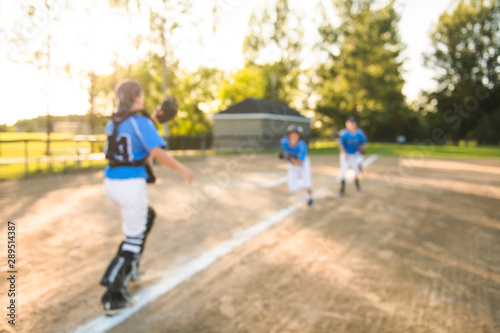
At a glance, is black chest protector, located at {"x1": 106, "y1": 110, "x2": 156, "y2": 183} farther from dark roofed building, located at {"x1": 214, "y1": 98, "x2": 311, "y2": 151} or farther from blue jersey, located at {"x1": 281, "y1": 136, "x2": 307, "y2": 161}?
dark roofed building, located at {"x1": 214, "y1": 98, "x2": 311, "y2": 151}

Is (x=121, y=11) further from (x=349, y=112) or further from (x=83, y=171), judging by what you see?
(x=349, y=112)

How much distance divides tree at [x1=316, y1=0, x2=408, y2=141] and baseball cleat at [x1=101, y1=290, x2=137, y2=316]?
46237 millimetres

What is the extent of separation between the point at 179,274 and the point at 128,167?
1520 mm

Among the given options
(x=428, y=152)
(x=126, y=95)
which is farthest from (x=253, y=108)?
(x=126, y=95)

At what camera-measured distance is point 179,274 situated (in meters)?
4.32

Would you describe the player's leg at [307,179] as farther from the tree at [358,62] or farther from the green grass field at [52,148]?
the tree at [358,62]

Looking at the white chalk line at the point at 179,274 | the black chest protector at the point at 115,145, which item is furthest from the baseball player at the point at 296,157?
the black chest protector at the point at 115,145

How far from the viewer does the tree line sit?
151 ft

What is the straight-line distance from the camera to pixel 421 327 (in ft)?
10.5

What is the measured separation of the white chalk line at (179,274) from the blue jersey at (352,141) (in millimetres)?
4295

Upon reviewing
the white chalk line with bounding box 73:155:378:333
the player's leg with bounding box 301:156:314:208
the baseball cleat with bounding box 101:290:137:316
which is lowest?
the white chalk line with bounding box 73:155:378:333

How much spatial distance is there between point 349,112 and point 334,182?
46627mm

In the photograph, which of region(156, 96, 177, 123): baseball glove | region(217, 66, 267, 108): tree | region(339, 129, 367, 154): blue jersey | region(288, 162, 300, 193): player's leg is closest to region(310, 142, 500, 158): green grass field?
region(217, 66, 267, 108): tree

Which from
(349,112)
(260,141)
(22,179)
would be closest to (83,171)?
(22,179)
